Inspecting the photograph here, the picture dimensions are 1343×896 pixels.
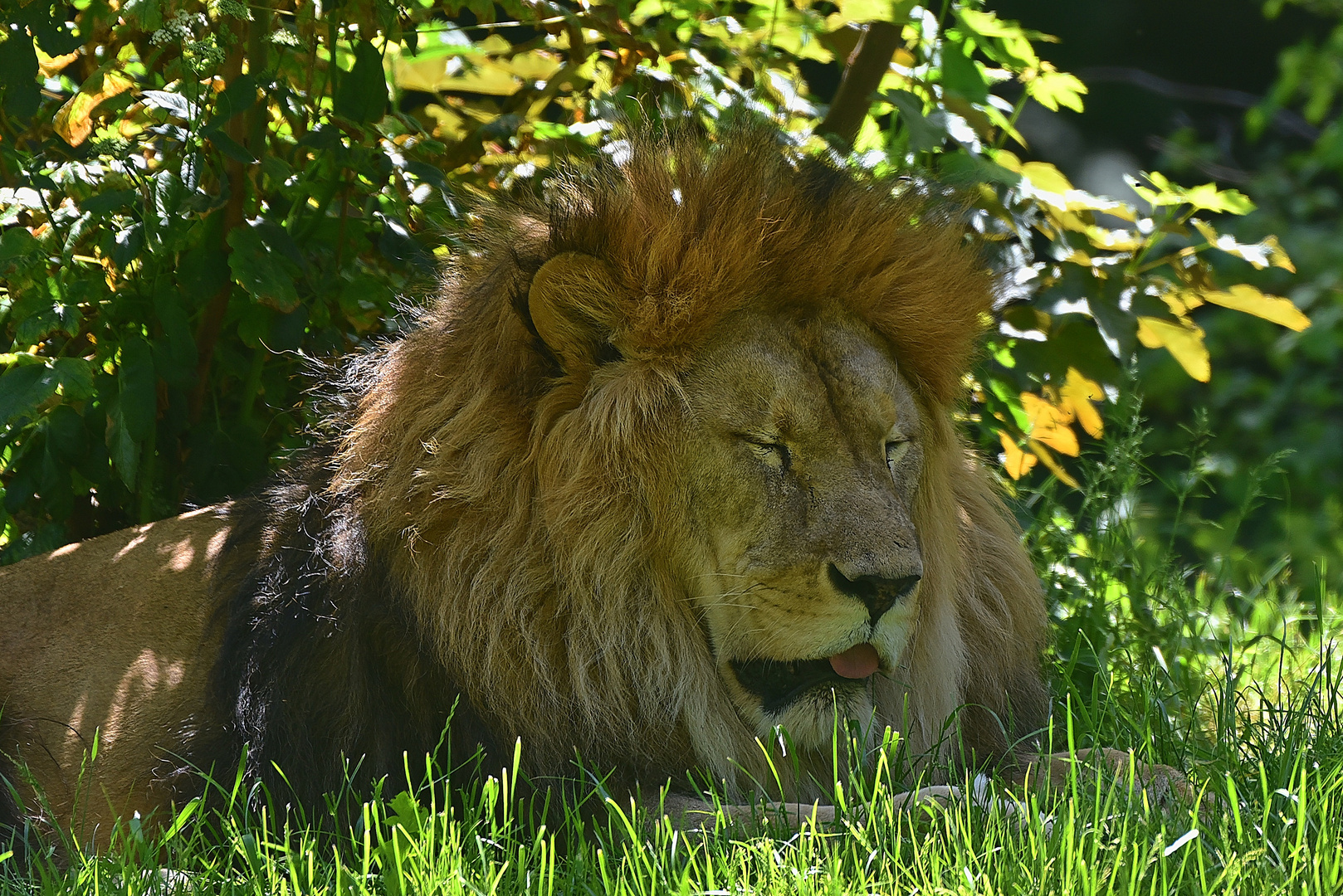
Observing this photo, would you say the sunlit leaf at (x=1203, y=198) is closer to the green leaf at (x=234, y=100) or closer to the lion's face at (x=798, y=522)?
the lion's face at (x=798, y=522)

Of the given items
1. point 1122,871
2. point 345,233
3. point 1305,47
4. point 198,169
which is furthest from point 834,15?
point 1305,47

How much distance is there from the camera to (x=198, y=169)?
3.18 m

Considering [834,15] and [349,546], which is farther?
[834,15]

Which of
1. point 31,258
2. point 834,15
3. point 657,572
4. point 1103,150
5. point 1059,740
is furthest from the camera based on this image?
point 1103,150

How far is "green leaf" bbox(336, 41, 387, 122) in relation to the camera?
322 cm

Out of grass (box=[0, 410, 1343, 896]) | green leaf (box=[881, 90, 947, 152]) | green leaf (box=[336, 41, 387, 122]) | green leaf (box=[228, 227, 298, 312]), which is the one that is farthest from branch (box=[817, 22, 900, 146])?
grass (box=[0, 410, 1343, 896])

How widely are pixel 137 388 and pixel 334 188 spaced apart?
66 centimetres

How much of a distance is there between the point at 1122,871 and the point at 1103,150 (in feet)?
20.3

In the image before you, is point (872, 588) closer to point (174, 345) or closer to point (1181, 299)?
point (174, 345)

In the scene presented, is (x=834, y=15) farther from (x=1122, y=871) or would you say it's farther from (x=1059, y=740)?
(x=1122, y=871)

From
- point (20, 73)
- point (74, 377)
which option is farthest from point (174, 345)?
point (20, 73)

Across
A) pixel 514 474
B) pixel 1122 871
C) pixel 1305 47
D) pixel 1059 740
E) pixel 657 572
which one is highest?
pixel 1305 47

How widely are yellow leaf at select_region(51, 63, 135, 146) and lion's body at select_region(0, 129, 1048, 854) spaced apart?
1081 mm

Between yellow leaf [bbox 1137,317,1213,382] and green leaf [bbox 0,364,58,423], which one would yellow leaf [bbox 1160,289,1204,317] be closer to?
yellow leaf [bbox 1137,317,1213,382]
